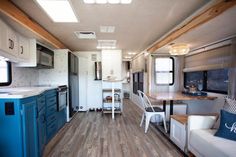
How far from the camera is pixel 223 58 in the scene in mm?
2971

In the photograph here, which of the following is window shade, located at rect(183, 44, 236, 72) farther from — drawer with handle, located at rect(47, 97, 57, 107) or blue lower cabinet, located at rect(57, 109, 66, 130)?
blue lower cabinet, located at rect(57, 109, 66, 130)

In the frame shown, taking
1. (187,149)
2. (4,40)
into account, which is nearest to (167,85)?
(187,149)

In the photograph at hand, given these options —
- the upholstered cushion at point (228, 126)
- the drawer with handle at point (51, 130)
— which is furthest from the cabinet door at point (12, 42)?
the upholstered cushion at point (228, 126)

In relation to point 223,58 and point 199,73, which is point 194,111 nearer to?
point 199,73

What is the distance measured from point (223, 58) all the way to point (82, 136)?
135 inches

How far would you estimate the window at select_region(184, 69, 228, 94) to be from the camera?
10.6ft

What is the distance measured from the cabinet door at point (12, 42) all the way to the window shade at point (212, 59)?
3932 millimetres

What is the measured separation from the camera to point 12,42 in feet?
7.46

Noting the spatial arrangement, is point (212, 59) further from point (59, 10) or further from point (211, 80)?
point (59, 10)

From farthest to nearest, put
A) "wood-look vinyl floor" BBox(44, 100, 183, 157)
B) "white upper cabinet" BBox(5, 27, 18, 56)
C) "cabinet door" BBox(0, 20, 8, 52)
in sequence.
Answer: "wood-look vinyl floor" BBox(44, 100, 183, 157), "white upper cabinet" BBox(5, 27, 18, 56), "cabinet door" BBox(0, 20, 8, 52)

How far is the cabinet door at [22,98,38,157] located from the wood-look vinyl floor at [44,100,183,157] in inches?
18.6

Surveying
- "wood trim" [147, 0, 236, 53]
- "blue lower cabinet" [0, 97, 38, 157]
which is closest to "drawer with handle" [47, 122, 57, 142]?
"blue lower cabinet" [0, 97, 38, 157]

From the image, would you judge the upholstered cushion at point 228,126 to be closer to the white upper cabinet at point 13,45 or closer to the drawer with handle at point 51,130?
the drawer with handle at point 51,130

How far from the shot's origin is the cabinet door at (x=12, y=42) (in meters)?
2.16
